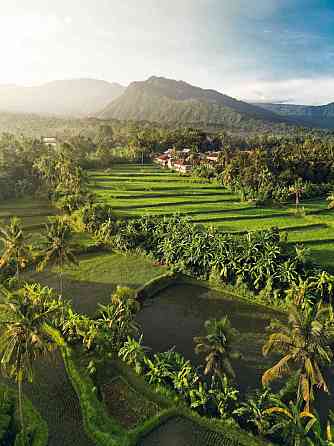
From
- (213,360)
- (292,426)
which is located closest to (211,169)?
(213,360)

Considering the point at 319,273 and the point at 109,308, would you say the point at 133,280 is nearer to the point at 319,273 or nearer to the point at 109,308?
the point at 109,308

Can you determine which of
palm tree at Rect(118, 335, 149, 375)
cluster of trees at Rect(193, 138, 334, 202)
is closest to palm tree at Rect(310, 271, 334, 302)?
palm tree at Rect(118, 335, 149, 375)

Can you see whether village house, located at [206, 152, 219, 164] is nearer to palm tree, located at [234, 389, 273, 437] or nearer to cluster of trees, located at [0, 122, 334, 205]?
cluster of trees, located at [0, 122, 334, 205]

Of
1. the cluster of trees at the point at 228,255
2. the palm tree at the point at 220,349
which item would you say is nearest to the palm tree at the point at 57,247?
the cluster of trees at the point at 228,255

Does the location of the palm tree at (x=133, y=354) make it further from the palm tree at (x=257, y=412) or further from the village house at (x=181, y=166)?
the village house at (x=181, y=166)

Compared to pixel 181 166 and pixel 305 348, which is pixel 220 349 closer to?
pixel 305 348

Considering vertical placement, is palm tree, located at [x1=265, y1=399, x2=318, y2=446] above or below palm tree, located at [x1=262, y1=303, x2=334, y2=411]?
below

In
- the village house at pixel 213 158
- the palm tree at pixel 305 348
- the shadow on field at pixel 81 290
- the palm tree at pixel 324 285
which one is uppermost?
the village house at pixel 213 158

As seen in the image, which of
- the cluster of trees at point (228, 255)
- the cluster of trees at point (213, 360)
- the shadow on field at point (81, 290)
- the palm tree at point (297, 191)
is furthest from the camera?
the palm tree at point (297, 191)

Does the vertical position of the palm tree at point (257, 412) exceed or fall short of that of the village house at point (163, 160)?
it falls short
